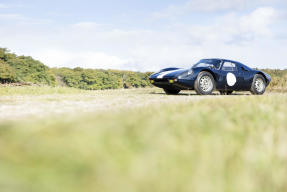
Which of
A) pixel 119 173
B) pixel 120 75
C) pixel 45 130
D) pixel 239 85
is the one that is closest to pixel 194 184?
pixel 119 173

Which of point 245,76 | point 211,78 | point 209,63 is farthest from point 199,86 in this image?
point 245,76

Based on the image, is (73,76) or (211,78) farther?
(73,76)

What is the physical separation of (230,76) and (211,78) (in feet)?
2.77

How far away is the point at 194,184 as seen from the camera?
1.81 m

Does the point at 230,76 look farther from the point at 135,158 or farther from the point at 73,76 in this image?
the point at 73,76

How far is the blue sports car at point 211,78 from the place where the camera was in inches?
406

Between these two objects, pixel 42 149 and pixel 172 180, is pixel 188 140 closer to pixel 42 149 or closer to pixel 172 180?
pixel 172 180

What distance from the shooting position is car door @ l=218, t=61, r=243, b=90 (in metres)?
10.9

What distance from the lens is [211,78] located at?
10711 millimetres

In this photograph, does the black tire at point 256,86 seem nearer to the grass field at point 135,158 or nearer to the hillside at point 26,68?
the grass field at point 135,158

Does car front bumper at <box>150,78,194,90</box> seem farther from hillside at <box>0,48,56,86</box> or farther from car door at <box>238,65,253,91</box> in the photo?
hillside at <box>0,48,56,86</box>

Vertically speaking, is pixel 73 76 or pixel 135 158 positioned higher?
pixel 73 76

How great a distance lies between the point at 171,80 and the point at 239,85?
2.80 m

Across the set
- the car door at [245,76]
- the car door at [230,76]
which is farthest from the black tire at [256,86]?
the car door at [230,76]
